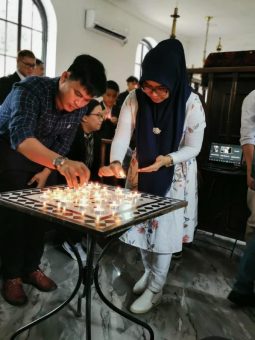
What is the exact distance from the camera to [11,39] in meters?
4.94

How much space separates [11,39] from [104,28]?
1612mm

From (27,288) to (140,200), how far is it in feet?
3.26

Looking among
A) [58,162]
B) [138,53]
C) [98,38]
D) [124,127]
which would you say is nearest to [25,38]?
[98,38]

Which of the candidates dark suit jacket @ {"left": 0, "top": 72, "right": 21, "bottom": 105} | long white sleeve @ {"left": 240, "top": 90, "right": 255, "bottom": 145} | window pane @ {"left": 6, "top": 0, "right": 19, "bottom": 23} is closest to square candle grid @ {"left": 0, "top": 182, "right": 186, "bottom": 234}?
long white sleeve @ {"left": 240, "top": 90, "right": 255, "bottom": 145}

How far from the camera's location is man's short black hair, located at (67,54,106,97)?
4.82 feet

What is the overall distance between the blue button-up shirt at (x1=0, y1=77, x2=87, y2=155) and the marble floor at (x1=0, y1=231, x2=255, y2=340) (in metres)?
0.87

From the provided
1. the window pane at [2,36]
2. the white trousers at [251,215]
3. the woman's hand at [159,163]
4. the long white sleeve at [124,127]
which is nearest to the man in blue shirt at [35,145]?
the long white sleeve at [124,127]

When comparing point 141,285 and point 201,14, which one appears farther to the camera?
point 201,14

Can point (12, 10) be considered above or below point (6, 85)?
above

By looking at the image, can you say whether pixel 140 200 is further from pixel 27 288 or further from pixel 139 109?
pixel 27 288

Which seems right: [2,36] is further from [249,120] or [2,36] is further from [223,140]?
[249,120]

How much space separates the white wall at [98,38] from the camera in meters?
5.09

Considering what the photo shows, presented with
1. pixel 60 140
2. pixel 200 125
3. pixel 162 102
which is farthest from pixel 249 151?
pixel 60 140

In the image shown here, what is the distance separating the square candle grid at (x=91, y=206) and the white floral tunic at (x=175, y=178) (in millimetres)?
268
